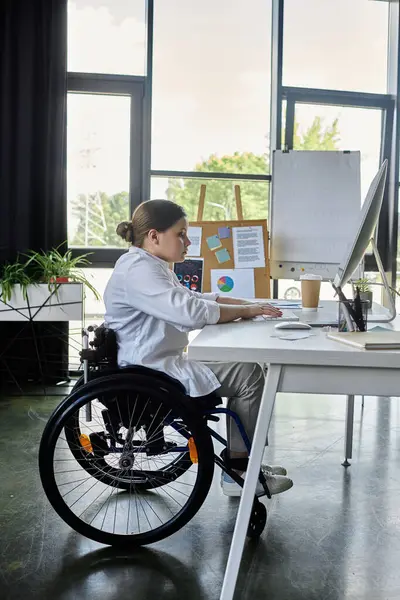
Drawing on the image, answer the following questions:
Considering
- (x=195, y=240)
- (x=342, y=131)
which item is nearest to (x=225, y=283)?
(x=195, y=240)

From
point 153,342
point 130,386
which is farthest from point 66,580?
point 153,342

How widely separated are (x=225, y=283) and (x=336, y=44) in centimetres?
205

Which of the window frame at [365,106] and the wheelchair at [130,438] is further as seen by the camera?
the window frame at [365,106]

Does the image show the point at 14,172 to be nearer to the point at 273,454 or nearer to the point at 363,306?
the point at 273,454

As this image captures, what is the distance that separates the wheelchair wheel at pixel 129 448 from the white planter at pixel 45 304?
1.77m

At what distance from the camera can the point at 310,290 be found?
2455mm

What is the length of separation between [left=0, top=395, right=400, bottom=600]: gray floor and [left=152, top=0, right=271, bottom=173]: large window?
2.53 metres

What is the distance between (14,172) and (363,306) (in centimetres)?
308

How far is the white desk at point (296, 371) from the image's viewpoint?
1502 mm

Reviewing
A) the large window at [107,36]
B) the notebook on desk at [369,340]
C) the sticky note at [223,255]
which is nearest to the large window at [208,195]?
the sticky note at [223,255]

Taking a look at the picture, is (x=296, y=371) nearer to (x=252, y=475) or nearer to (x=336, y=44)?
(x=252, y=475)

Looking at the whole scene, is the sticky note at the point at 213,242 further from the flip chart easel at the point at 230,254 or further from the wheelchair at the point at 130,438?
the wheelchair at the point at 130,438

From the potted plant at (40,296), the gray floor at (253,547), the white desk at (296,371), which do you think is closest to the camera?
the white desk at (296,371)

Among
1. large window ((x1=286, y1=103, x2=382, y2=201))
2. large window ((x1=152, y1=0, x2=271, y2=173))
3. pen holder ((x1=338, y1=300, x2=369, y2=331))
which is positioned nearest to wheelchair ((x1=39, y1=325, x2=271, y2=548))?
pen holder ((x1=338, y1=300, x2=369, y2=331))
